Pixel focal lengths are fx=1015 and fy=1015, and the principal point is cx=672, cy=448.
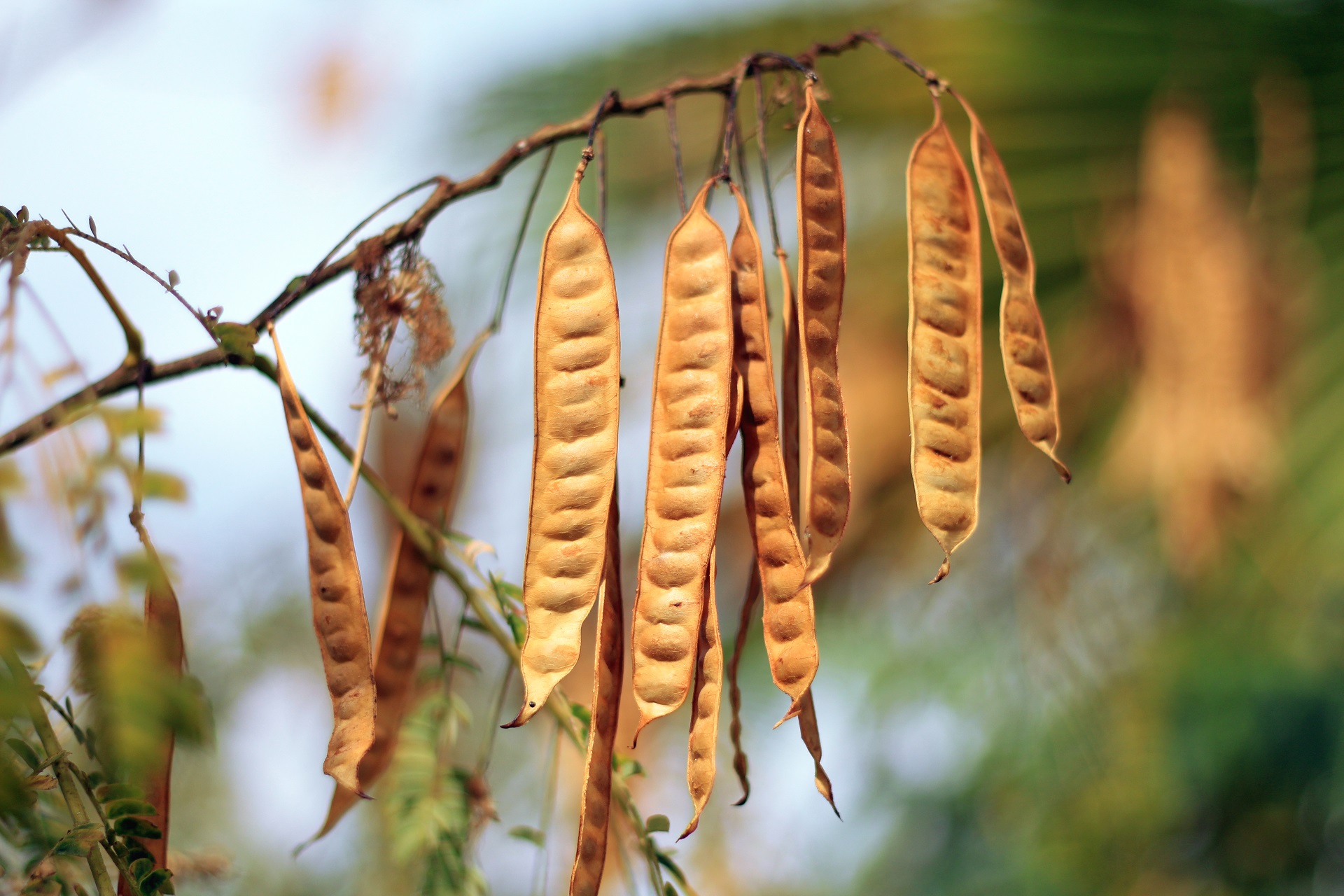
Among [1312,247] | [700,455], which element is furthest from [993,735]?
[700,455]

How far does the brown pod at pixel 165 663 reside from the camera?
0.77 metres

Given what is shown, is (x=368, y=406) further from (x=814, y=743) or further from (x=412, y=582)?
(x=814, y=743)

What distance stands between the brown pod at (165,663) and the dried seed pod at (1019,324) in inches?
27.1

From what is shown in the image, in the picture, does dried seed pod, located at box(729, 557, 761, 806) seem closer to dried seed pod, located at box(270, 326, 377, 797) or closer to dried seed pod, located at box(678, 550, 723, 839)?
dried seed pod, located at box(678, 550, 723, 839)

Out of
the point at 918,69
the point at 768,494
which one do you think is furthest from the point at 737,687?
the point at 918,69

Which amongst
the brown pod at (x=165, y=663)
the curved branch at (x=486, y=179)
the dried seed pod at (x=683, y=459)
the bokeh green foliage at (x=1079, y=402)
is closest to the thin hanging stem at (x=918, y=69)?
the curved branch at (x=486, y=179)

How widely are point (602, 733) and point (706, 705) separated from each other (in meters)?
0.08

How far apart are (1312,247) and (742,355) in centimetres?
338

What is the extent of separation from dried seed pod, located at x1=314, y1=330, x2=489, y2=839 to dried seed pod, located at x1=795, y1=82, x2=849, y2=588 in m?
0.43

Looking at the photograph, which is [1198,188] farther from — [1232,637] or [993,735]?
[993,735]

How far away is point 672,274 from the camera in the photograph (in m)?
0.78

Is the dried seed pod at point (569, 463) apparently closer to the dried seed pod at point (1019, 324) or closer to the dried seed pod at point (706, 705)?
the dried seed pod at point (706, 705)

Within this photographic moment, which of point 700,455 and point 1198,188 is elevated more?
point 700,455

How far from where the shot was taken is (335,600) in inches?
32.1
